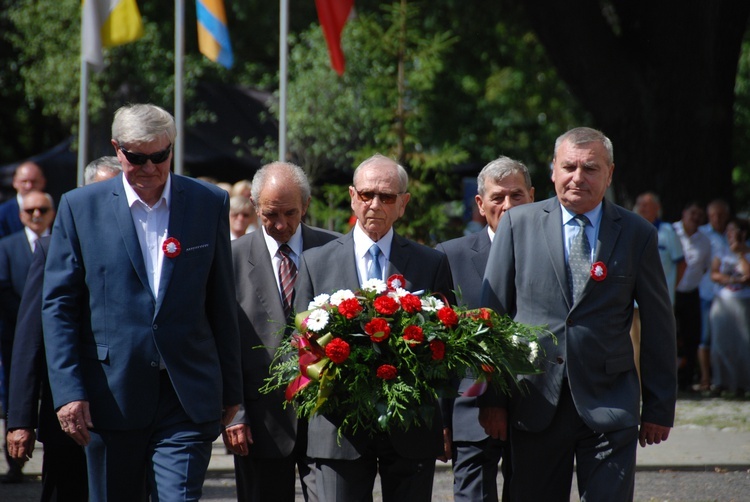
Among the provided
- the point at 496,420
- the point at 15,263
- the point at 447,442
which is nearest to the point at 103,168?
the point at 15,263

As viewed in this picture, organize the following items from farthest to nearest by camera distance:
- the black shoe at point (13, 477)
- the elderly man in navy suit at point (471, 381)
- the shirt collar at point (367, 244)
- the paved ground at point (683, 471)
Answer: the black shoe at point (13, 477) < the paved ground at point (683, 471) < the elderly man in navy suit at point (471, 381) < the shirt collar at point (367, 244)

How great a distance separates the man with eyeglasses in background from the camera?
806 centimetres

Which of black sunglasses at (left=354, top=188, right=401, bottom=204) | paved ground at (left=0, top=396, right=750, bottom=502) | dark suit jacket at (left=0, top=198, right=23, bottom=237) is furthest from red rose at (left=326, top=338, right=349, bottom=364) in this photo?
dark suit jacket at (left=0, top=198, right=23, bottom=237)

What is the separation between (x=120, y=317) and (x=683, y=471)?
6124mm

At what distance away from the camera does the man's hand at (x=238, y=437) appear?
5551mm

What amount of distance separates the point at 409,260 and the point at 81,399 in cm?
170

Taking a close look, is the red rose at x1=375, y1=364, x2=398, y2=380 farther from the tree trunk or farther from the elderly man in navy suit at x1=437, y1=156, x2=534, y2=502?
the tree trunk

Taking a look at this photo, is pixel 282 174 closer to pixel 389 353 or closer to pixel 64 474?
pixel 389 353

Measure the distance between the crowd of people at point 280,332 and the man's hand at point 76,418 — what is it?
0.05ft

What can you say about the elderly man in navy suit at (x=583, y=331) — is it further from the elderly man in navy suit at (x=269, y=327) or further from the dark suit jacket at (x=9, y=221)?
the dark suit jacket at (x=9, y=221)

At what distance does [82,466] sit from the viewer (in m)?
6.16

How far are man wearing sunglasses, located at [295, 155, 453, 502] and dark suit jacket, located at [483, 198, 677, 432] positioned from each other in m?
0.37

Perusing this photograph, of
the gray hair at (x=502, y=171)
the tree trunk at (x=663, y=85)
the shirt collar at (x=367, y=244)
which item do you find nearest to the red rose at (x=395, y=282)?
the shirt collar at (x=367, y=244)

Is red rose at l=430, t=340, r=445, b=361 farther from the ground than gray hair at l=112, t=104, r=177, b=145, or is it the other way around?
gray hair at l=112, t=104, r=177, b=145
